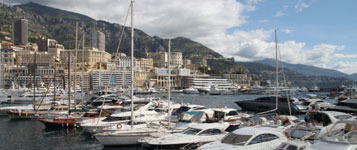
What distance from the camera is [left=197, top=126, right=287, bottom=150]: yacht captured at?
16.0 meters

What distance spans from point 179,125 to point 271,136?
9479 millimetres

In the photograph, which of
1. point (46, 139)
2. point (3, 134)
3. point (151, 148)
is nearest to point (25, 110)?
point (3, 134)

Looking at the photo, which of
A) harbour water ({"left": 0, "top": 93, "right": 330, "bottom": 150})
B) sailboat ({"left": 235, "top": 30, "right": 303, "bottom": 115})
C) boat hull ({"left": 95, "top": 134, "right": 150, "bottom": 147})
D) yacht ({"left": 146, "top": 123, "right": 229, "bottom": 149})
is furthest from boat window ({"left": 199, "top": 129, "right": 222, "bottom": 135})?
sailboat ({"left": 235, "top": 30, "right": 303, "bottom": 115})

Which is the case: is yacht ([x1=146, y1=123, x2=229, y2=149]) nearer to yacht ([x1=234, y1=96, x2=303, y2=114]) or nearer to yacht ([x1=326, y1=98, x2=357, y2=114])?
yacht ([x1=234, y1=96, x2=303, y2=114])

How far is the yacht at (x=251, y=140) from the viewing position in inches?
632

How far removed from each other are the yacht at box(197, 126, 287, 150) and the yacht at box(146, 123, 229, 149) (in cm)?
309

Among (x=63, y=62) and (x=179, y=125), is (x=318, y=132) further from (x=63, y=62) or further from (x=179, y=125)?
(x=63, y=62)

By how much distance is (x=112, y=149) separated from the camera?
2259 cm

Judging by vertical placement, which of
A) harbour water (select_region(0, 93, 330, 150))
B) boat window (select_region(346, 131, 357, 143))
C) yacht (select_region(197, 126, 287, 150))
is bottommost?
harbour water (select_region(0, 93, 330, 150))

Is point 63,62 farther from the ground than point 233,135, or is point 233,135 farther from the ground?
point 63,62

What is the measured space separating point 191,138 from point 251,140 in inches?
202

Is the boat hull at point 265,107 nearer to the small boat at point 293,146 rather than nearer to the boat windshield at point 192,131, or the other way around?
the boat windshield at point 192,131

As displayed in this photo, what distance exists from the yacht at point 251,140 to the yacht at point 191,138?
10.1 ft

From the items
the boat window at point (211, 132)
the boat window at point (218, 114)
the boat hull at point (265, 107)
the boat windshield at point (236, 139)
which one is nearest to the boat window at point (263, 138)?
the boat windshield at point (236, 139)
